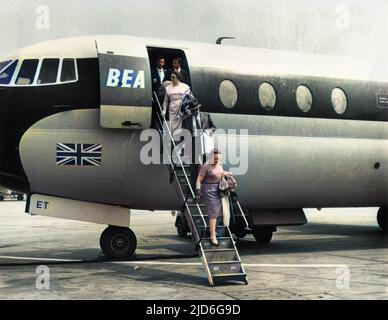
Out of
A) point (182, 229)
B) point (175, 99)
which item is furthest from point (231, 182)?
point (182, 229)

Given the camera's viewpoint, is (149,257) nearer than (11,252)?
Yes

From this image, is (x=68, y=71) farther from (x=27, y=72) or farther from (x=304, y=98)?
(x=304, y=98)

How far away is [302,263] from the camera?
14094 millimetres

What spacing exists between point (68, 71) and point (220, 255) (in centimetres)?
593

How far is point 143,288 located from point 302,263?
4.95 metres

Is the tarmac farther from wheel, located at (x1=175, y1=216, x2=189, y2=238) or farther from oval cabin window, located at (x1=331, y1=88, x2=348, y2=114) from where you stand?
oval cabin window, located at (x1=331, y1=88, x2=348, y2=114)

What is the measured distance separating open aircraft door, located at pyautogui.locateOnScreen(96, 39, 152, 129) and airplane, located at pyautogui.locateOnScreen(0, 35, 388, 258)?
26 mm

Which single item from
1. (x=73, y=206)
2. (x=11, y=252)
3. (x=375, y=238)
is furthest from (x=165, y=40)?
(x=375, y=238)

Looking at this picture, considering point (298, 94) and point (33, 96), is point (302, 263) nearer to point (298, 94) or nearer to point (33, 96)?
point (298, 94)

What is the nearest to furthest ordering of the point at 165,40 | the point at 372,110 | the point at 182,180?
the point at 182,180 → the point at 165,40 → the point at 372,110

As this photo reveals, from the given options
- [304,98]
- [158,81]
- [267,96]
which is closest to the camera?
[158,81]

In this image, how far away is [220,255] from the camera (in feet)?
38.2

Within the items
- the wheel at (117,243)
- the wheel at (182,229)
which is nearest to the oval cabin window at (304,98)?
the wheel at (117,243)

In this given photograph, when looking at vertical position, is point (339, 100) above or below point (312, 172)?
above
